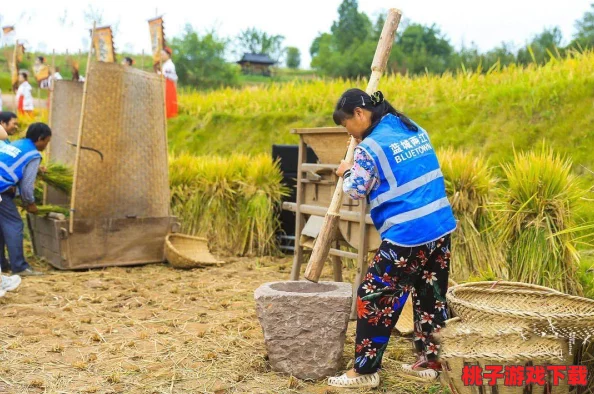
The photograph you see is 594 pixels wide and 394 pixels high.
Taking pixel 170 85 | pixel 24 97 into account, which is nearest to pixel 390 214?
pixel 170 85

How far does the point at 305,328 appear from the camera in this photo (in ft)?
12.6

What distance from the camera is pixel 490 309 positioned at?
3.02 meters

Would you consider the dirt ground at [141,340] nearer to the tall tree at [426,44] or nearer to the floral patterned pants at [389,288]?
the floral patterned pants at [389,288]

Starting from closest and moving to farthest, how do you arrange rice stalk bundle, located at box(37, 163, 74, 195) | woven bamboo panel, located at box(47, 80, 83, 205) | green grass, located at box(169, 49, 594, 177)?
rice stalk bundle, located at box(37, 163, 74, 195) < woven bamboo panel, located at box(47, 80, 83, 205) < green grass, located at box(169, 49, 594, 177)

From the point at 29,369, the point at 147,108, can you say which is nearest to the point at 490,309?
the point at 29,369

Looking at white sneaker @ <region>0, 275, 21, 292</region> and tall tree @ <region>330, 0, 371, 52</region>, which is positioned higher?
tall tree @ <region>330, 0, 371, 52</region>

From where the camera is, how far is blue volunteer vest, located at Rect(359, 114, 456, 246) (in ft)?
11.6

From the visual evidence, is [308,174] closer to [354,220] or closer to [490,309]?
[354,220]

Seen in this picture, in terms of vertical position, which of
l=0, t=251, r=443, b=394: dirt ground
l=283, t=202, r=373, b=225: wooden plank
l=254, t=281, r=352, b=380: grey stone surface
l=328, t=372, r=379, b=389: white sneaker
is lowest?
l=0, t=251, r=443, b=394: dirt ground

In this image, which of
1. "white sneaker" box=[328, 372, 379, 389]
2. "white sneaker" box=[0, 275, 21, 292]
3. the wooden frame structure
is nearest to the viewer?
"white sneaker" box=[328, 372, 379, 389]

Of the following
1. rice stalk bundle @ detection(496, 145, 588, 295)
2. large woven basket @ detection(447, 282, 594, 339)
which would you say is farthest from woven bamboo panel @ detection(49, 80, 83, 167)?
large woven basket @ detection(447, 282, 594, 339)

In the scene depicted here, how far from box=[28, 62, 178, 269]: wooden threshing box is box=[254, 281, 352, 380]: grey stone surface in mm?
3684

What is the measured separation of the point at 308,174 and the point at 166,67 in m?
9.26

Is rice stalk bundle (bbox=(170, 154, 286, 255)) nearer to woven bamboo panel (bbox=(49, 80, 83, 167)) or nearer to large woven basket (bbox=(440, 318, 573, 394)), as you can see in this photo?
woven bamboo panel (bbox=(49, 80, 83, 167))
